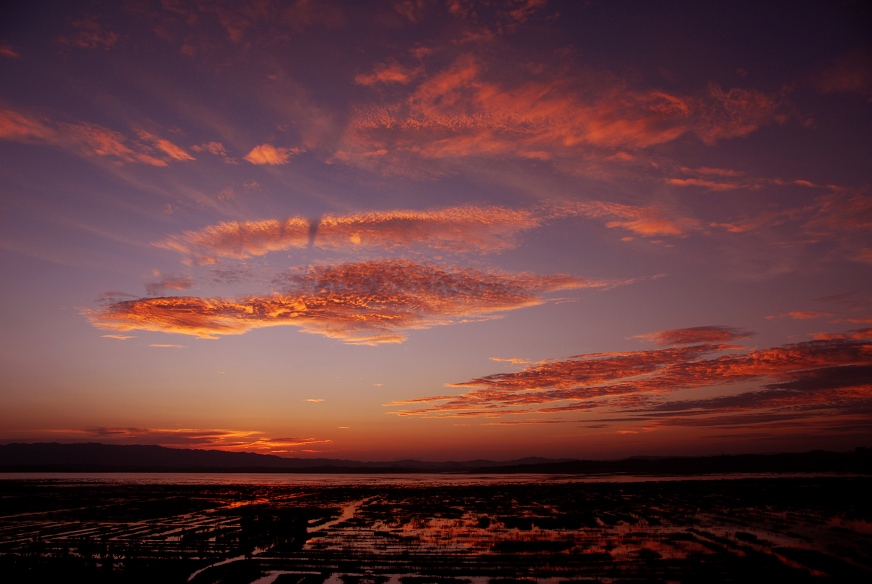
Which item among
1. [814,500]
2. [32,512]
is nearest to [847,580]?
[814,500]

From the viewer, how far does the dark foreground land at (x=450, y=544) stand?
1977 centimetres

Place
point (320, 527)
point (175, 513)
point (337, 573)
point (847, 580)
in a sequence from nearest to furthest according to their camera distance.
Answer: point (847, 580)
point (337, 573)
point (320, 527)
point (175, 513)

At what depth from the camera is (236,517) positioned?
40406 mm

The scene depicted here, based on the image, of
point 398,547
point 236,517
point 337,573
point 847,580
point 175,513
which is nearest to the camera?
Result: point 847,580

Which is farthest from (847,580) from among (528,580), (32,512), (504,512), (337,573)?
(32,512)

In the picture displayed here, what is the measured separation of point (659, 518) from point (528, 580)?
20764 mm

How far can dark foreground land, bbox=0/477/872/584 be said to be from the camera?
1977cm

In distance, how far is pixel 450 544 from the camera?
26734 mm

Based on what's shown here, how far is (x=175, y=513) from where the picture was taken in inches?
1699

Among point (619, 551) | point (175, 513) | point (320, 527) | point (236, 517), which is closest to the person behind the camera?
point (619, 551)

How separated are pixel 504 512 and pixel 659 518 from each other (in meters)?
11.6

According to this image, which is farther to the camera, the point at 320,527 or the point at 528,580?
the point at 320,527

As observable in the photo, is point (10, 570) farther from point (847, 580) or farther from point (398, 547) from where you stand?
point (847, 580)

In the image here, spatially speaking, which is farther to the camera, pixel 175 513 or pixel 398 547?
pixel 175 513
